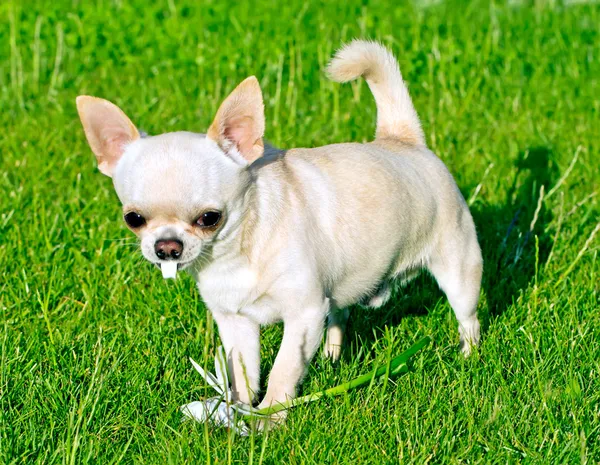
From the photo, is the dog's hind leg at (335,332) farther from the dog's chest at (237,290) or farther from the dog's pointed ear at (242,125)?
the dog's pointed ear at (242,125)

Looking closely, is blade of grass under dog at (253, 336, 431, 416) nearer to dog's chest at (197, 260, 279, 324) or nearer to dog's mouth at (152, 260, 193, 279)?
dog's chest at (197, 260, 279, 324)

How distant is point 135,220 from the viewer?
106 inches

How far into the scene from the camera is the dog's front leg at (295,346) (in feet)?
9.29

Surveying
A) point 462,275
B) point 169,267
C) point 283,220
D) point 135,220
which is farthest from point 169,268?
point 462,275

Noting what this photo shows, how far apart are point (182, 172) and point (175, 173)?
0.8 inches

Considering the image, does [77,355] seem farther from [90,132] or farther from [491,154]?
[491,154]

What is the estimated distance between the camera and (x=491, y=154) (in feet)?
15.9

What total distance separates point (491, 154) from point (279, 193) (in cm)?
223

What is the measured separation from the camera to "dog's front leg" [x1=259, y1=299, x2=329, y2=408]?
9.29ft

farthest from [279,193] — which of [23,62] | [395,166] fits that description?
[23,62]

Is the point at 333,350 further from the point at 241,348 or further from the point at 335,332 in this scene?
the point at 241,348

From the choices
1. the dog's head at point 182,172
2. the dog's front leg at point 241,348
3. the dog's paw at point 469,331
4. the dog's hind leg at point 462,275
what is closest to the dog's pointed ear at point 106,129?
the dog's head at point 182,172

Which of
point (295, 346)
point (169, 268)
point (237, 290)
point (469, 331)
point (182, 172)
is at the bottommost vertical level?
point (469, 331)

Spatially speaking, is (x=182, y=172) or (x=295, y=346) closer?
(x=182, y=172)
